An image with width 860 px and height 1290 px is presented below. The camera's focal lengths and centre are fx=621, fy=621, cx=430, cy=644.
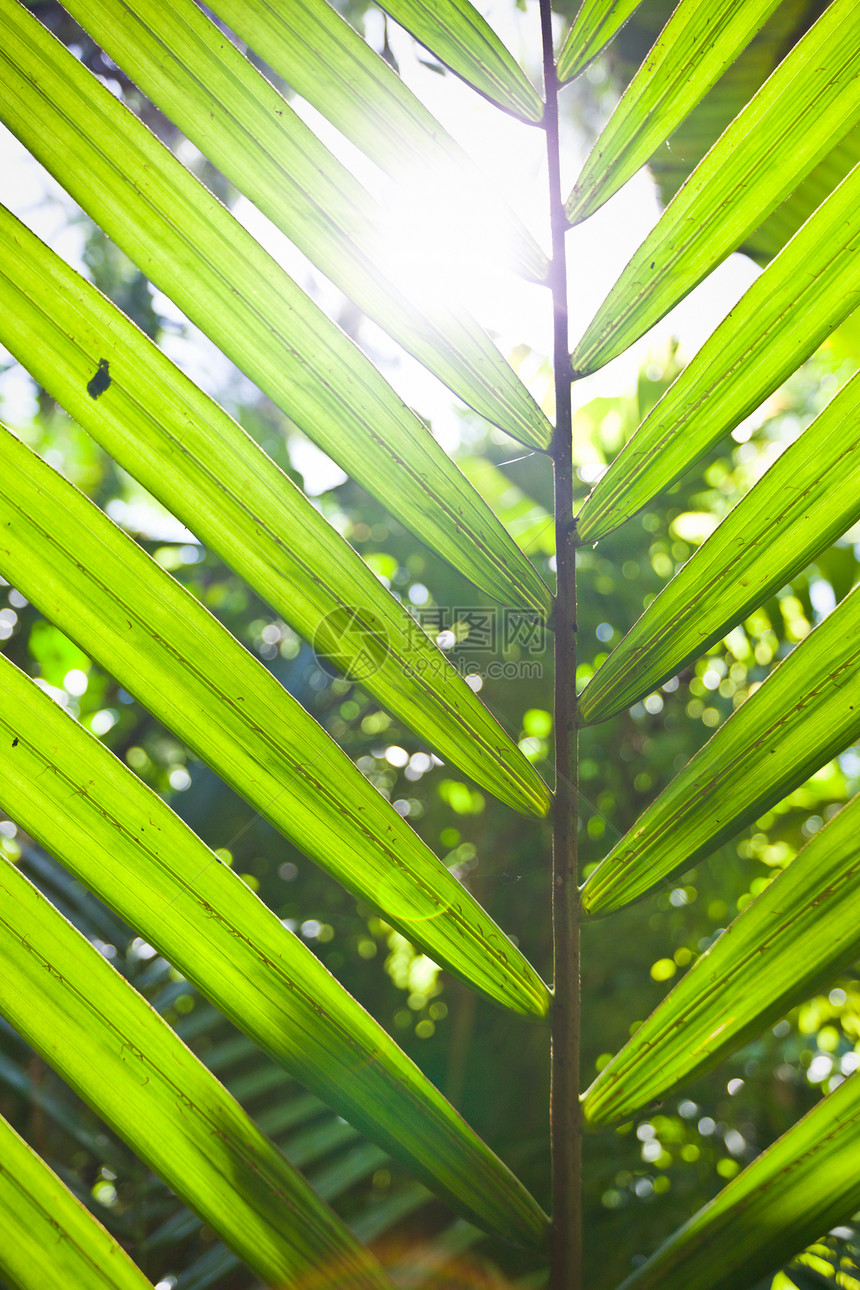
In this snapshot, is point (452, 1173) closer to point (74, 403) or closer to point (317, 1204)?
point (317, 1204)

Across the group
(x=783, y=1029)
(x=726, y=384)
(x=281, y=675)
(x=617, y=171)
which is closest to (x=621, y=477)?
(x=726, y=384)

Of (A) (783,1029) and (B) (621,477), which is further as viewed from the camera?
(A) (783,1029)

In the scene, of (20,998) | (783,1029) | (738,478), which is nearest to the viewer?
(20,998)

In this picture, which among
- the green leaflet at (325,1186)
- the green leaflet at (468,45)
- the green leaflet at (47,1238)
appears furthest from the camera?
the green leaflet at (325,1186)

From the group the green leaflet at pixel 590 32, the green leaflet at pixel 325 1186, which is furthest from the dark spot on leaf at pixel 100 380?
the green leaflet at pixel 325 1186

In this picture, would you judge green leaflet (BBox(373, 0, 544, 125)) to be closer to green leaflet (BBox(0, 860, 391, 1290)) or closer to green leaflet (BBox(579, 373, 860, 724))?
green leaflet (BBox(579, 373, 860, 724))

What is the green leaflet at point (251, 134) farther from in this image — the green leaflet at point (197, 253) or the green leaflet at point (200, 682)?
the green leaflet at point (200, 682)
